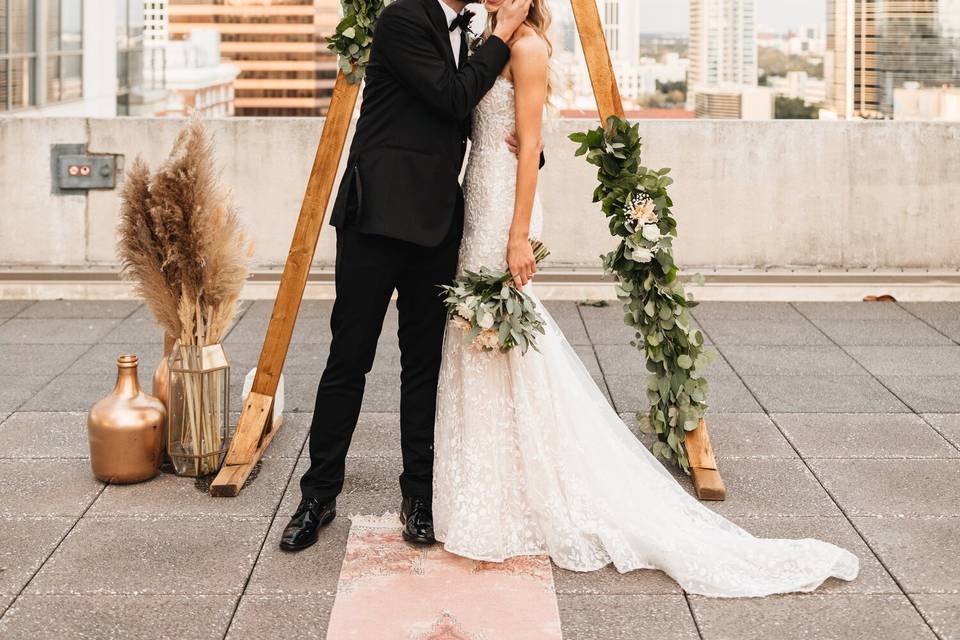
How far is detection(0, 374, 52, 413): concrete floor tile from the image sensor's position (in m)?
5.66

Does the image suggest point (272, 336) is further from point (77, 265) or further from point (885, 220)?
point (885, 220)

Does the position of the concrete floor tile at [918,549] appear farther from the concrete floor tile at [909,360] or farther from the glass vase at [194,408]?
the glass vase at [194,408]

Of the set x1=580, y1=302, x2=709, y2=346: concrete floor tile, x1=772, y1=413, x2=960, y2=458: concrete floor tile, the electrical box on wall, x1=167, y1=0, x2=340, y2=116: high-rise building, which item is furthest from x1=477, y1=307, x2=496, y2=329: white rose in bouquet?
x1=167, y1=0, x2=340, y2=116: high-rise building

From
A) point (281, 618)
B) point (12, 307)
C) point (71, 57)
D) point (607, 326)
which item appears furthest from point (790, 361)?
point (71, 57)

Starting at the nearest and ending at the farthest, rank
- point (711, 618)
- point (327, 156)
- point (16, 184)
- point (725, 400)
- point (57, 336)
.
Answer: point (711, 618) → point (327, 156) → point (725, 400) → point (57, 336) → point (16, 184)

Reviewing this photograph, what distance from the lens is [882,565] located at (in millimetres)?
3836

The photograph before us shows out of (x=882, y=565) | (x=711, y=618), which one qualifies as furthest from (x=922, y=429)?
(x=711, y=618)

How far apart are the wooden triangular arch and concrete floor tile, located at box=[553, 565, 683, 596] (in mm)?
746

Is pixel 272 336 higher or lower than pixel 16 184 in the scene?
lower

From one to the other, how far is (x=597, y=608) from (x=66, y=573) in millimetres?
1660

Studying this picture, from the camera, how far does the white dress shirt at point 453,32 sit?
148 inches

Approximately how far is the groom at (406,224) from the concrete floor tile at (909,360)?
126 inches

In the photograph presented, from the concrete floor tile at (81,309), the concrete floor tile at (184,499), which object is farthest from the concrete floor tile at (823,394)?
the concrete floor tile at (81,309)

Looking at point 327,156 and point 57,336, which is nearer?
point 327,156
